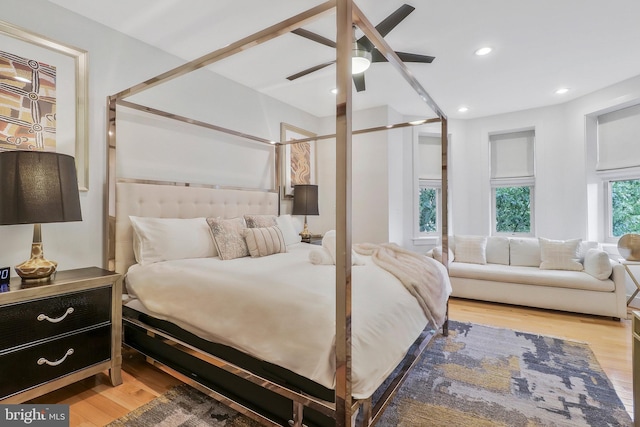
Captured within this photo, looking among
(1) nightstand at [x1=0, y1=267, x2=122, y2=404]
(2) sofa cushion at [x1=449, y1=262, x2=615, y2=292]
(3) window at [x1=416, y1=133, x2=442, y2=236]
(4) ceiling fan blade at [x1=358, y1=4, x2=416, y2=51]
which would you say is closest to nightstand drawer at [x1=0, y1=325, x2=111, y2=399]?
(1) nightstand at [x1=0, y1=267, x2=122, y2=404]

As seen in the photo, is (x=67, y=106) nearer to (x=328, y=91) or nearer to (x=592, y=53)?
(x=328, y=91)

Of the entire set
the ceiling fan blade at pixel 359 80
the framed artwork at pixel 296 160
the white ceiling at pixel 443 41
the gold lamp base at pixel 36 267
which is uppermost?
the white ceiling at pixel 443 41

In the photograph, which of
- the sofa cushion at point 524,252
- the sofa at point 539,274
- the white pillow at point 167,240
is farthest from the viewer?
the sofa cushion at point 524,252

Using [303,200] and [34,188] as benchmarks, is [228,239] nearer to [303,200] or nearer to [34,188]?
[34,188]

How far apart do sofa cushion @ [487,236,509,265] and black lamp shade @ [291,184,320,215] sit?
255cm

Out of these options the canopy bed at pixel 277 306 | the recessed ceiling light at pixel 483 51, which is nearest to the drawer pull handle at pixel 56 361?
the canopy bed at pixel 277 306

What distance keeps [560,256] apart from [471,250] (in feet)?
3.22

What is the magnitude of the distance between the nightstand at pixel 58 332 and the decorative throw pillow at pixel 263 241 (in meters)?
1.03

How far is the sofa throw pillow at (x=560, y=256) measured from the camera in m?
3.70

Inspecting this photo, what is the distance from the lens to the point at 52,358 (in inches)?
70.1

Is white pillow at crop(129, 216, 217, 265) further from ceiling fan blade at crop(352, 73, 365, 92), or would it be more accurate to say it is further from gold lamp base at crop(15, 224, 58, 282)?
ceiling fan blade at crop(352, 73, 365, 92)

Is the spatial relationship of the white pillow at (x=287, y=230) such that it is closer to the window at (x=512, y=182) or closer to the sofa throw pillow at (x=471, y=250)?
the sofa throw pillow at (x=471, y=250)

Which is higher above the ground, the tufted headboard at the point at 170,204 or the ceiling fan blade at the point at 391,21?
the ceiling fan blade at the point at 391,21

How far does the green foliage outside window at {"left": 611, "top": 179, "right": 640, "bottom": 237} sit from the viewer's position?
391 centimetres
